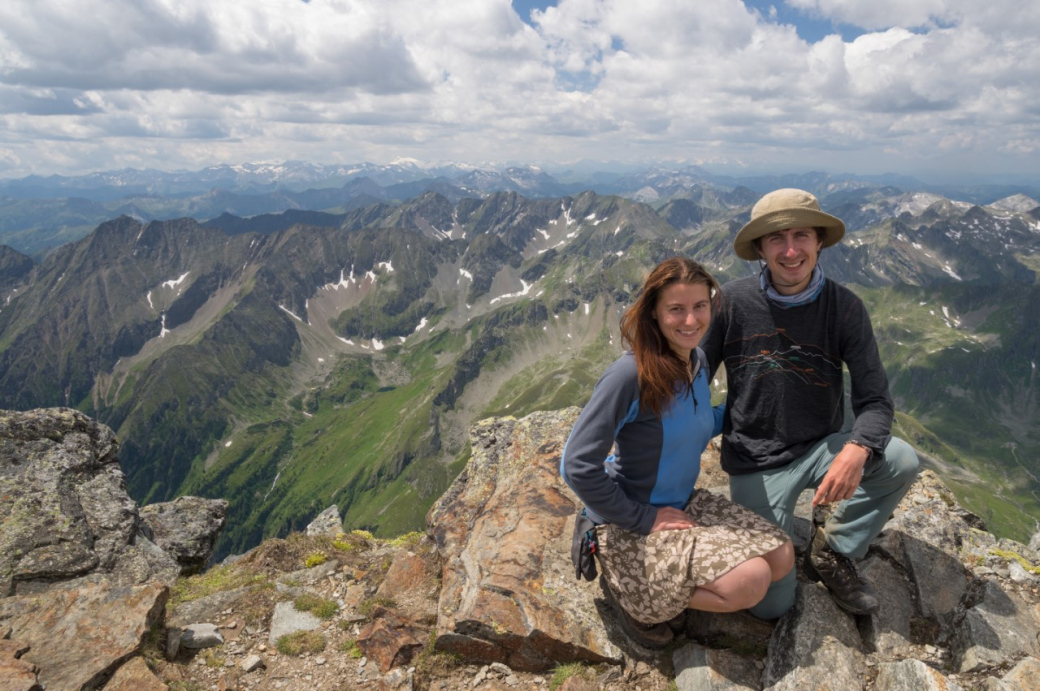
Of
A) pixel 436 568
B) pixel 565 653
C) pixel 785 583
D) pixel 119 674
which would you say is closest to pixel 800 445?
pixel 785 583

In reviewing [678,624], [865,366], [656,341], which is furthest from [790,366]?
[678,624]

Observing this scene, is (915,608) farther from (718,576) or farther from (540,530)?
(540,530)

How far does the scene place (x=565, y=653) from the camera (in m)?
8.14

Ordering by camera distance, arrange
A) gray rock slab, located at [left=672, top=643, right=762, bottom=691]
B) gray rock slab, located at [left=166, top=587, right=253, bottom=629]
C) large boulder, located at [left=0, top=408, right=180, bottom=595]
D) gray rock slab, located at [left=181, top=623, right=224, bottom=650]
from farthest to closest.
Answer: large boulder, located at [left=0, top=408, right=180, bottom=595] → gray rock slab, located at [left=166, top=587, right=253, bottom=629] → gray rock slab, located at [left=181, top=623, right=224, bottom=650] → gray rock slab, located at [left=672, top=643, right=762, bottom=691]

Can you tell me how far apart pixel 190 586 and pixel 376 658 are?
20.2 ft

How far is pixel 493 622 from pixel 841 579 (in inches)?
227

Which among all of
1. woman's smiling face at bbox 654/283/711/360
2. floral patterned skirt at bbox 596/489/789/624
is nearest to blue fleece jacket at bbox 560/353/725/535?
floral patterned skirt at bbox 596/489/789/624

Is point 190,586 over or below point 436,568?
below

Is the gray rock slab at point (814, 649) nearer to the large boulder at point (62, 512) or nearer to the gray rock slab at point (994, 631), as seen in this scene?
the gray rock slab at point (994, 631)

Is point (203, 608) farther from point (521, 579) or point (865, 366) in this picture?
point (865, 366)

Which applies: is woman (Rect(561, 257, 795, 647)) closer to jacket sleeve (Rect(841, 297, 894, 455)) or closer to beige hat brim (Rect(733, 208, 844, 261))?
beige hat brim (Rect(733, 208, 844, 261))

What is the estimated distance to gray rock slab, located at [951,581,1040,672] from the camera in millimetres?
7203

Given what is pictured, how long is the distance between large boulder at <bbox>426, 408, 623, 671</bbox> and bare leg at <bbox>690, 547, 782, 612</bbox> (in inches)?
80.9

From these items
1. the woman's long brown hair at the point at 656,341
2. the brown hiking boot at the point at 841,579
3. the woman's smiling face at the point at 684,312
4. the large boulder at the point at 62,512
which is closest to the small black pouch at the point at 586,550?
the woman's long brown hair at the point at 656,341
